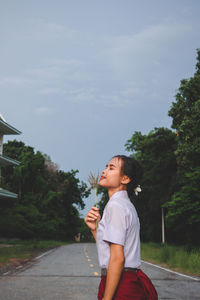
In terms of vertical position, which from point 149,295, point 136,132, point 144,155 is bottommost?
point 149,295

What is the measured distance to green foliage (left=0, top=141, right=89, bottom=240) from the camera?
159 ft

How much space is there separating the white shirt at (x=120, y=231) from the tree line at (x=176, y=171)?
21.6 metres

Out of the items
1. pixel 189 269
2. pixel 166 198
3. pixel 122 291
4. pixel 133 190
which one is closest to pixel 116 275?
pixel 122 291

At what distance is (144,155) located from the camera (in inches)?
1709

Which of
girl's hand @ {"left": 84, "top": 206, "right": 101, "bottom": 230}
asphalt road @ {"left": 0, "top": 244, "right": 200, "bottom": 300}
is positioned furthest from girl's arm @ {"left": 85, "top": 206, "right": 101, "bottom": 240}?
asphalt road @ {"left": 0, "top": 244, "right": 200, "bottom": 300}

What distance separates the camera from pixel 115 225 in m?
2.68

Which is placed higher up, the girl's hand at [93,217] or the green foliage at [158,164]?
the green foliage at [158,164]

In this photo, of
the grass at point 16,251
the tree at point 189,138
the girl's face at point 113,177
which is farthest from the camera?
the tree at point 189,138

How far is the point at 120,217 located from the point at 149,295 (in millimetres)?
592

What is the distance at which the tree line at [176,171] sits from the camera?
80.7ft

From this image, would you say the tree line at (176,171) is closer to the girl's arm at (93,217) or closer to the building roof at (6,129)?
the building roof at (6,129)

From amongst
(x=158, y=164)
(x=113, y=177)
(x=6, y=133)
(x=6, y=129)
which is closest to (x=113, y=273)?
(x=113, y=177)

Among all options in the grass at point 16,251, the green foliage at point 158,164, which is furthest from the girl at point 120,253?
the green foliage at point 158,164

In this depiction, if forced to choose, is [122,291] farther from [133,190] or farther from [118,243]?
[133,190]
